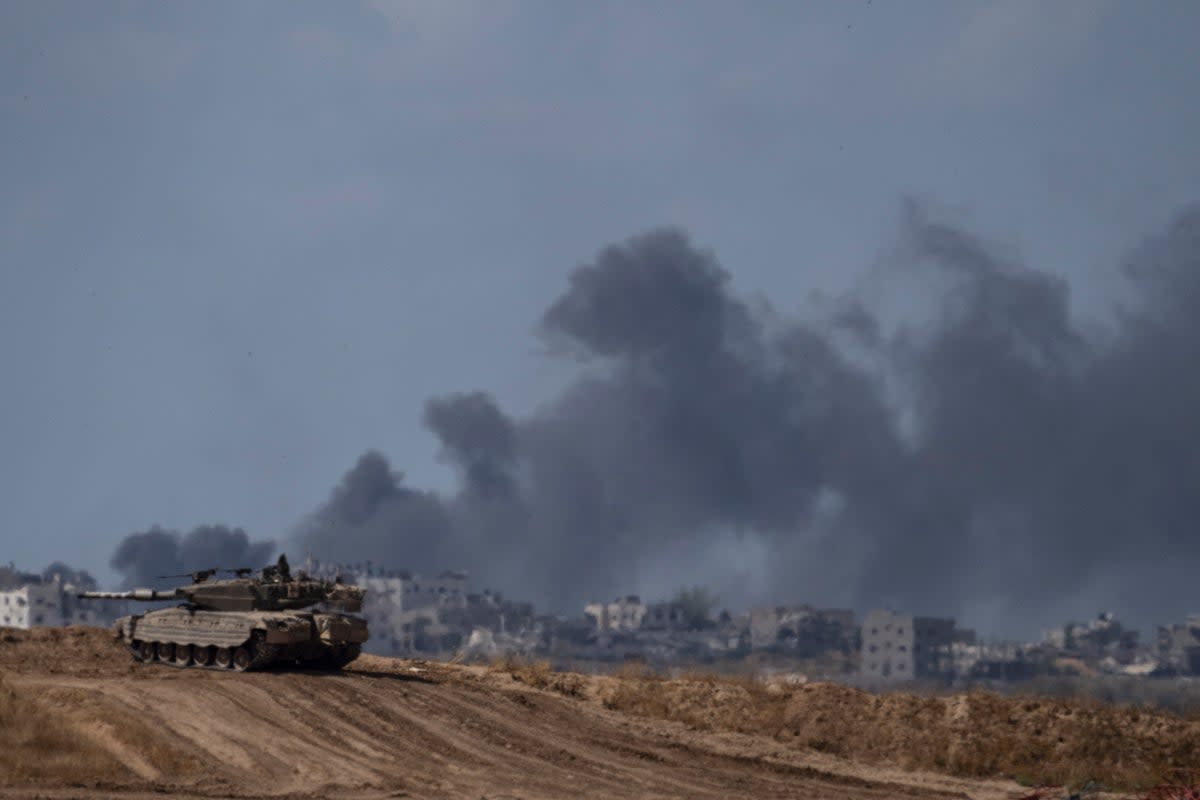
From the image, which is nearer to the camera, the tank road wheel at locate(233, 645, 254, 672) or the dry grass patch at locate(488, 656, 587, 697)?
the tank road wheel at locate(233, 645, 254, 672)

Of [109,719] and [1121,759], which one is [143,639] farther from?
[1121,759]

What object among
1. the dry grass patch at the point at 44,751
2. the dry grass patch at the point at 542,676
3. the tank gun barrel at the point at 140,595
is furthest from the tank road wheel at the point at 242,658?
the dry grass patch at the point at 44,751

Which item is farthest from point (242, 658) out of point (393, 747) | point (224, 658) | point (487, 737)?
point (393, 747)

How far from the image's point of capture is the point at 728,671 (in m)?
41.4

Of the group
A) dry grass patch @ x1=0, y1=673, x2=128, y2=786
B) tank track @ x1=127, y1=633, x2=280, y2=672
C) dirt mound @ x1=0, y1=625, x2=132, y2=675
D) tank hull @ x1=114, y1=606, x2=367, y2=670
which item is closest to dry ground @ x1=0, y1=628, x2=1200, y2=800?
dry grass patch @ x1=0, y1=673, x2=128, y2=786

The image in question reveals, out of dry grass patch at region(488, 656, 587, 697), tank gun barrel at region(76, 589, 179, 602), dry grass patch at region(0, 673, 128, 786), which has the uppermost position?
tank gun barrel at region(76, 589, 179, 602)

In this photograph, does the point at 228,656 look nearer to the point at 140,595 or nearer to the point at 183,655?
the point at 183,655

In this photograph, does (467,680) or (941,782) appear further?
(467,680)

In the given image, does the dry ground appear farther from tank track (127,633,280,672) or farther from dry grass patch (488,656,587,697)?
tank track (127,633,280,672)

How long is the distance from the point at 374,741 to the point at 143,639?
12209 mm

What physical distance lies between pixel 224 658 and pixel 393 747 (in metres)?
9.99

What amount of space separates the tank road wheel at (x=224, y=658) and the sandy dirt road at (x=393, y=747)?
1378 millimetres

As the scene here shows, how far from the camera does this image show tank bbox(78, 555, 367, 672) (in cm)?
3981

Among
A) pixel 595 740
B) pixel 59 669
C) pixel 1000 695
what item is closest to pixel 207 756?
pixel 595 740
